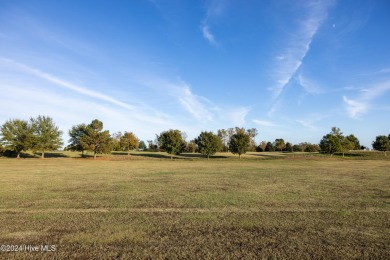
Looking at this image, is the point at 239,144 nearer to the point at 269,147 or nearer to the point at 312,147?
the point at 269,147

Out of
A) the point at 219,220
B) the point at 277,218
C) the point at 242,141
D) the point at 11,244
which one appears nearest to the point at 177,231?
the point at 219,220

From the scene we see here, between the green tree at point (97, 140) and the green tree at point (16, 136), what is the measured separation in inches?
473

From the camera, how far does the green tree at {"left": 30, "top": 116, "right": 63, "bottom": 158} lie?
56791mm

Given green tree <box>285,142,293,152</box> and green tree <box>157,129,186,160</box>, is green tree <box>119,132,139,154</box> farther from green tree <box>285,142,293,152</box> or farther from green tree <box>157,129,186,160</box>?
green tree <box>285,142,293,152</box>

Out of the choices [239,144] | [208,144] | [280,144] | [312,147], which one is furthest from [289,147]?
[208,144]

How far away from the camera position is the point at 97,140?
2393 inches

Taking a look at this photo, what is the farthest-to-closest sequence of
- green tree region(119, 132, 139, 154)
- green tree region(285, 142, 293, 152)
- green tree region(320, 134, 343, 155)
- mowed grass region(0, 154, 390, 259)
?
green tree region(285, 142, 293, 152)
green tree region(119, 132, 139, 154)
green tree region(320, 134, 343, 155)
mowed grass region(0, 154, 390, 259)

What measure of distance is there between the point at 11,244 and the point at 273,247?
5893mm

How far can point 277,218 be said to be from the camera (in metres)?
7.61

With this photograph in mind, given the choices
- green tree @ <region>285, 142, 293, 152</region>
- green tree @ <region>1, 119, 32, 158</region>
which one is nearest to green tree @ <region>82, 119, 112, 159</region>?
green tree @ <region>1, 119, 32, 158</region>

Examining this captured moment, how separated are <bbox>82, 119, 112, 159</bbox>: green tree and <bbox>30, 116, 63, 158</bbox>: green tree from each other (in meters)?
6.66

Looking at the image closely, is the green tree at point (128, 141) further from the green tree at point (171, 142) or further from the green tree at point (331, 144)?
the green tree at point (331, 144)

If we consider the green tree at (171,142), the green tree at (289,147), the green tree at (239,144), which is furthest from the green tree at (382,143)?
the green tree at (171,142)

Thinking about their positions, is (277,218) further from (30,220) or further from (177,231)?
(30,220)
